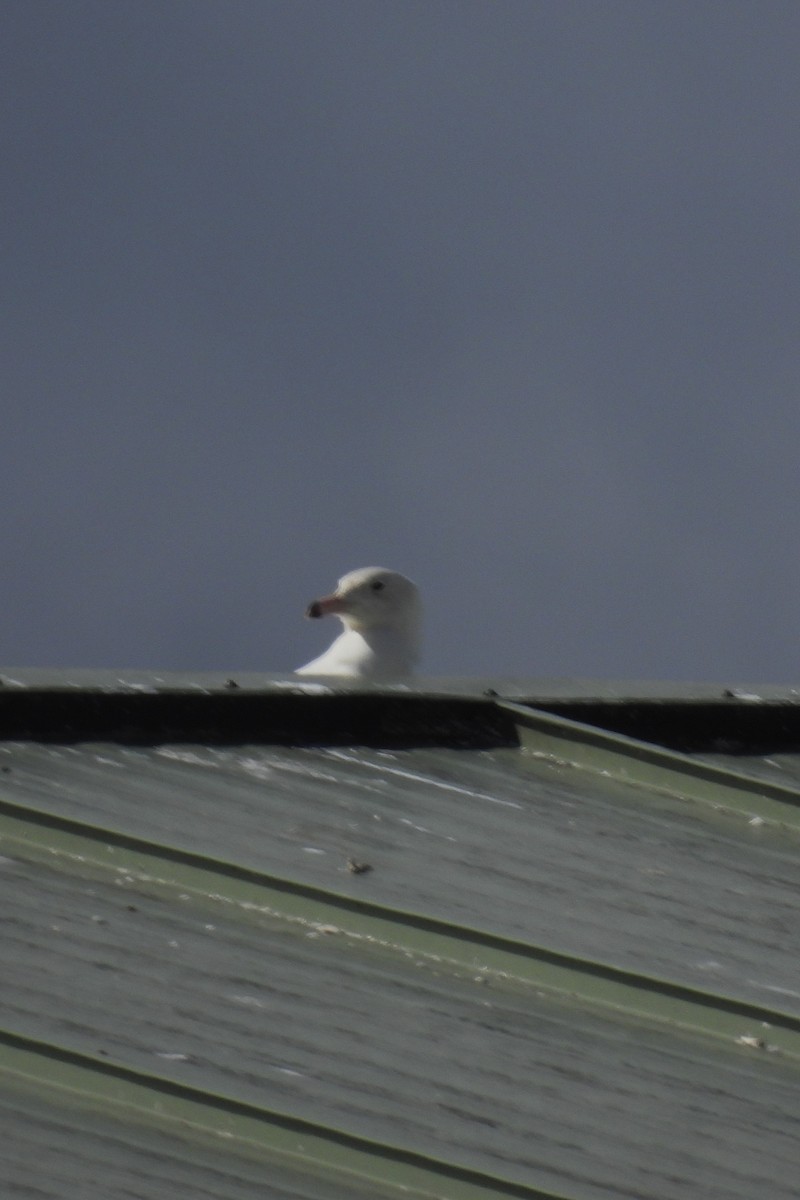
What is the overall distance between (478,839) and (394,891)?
0.31 metres

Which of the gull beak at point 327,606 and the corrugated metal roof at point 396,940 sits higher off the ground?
the gull beak at point 327,606

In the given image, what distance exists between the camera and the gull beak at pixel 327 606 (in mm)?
9750

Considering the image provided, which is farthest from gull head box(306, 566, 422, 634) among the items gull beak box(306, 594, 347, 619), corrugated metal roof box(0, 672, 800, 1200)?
corrugated metal roof box(0, 672, 800, 1200)

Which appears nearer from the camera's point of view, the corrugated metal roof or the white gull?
the corrugated metal roof

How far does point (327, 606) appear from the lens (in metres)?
9.75

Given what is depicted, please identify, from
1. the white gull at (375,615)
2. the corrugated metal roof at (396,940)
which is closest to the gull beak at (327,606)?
the white gull at (375,615)

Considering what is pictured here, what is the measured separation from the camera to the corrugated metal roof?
2514 mm

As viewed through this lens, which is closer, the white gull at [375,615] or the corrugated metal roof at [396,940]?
the corrugated metal roof at [396,940]

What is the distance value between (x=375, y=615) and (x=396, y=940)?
22.3 feet

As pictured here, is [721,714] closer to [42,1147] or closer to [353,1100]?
[353,1100]

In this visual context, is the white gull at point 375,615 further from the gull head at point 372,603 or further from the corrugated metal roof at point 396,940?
the corrugated metal roof at point 396,940

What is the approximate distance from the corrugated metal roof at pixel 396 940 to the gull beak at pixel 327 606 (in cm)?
560

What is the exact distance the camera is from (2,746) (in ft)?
12.0

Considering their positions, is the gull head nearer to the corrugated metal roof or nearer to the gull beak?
the gull beak
